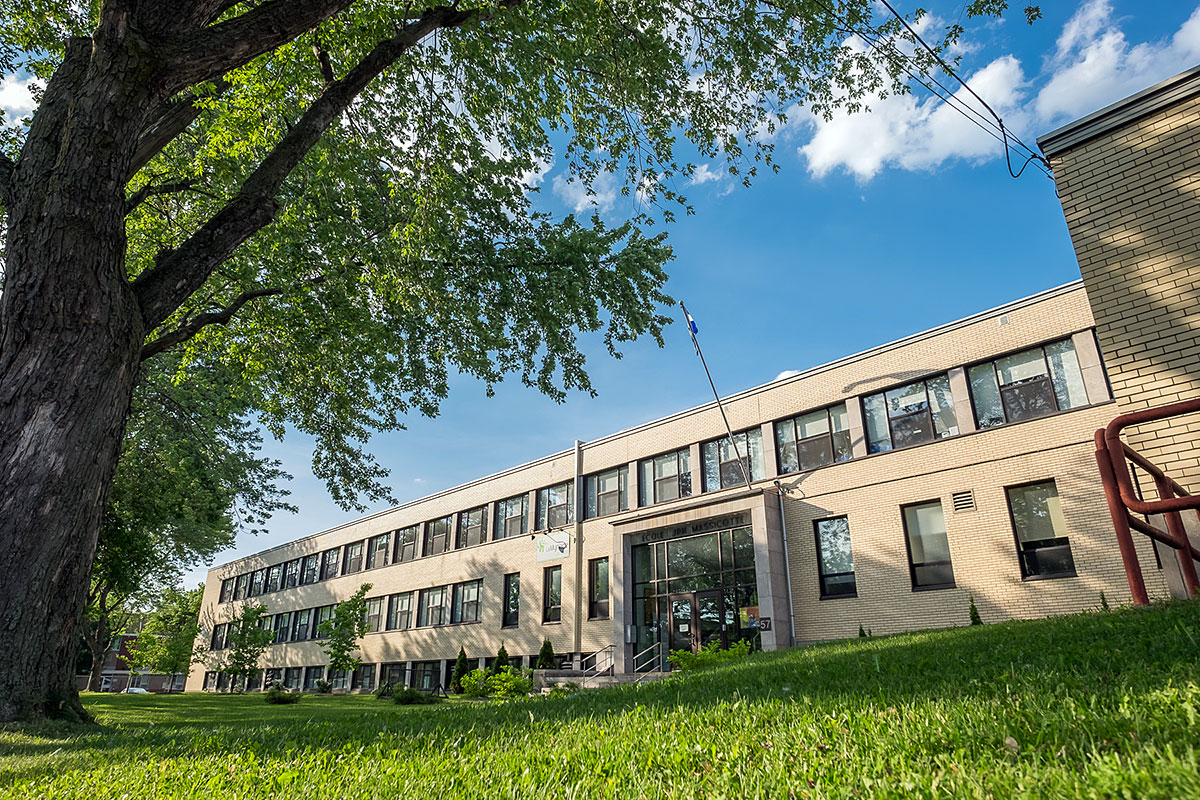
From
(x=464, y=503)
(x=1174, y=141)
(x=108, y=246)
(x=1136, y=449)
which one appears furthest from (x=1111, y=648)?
(x=464, y=503)

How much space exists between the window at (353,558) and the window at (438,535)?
6.17 meters

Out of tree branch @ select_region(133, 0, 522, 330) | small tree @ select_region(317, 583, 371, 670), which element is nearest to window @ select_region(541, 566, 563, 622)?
small tree @ select_region(317, 583, 371, 670)

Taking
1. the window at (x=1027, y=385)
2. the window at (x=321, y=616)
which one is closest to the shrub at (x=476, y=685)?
the window at (x=1027, y=385)

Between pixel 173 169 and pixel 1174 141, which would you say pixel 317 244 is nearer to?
pixel 173 169

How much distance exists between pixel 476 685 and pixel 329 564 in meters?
21.9

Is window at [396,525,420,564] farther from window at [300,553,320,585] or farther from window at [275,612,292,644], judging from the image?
window at [275,612,292,644]

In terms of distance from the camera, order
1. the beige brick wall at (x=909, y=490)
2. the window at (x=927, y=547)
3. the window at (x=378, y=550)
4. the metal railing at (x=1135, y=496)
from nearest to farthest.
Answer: the metal railing at (x=1135, y=496) < the beige brick wall at (x=909, y=490) < the window at (x=927, y=547) < the window at (x=378, y=550)

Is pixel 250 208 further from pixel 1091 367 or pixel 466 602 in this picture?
pixel 466 602

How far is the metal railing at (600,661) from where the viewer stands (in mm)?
23391

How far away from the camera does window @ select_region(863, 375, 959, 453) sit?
18547 mm

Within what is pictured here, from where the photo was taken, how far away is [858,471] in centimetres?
1956

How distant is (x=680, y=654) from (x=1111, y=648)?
48.7 feet

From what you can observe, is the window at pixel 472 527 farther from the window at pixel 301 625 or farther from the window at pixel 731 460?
the window at pixel 301 625

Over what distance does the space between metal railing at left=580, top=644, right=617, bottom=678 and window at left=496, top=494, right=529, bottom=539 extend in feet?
22.5
